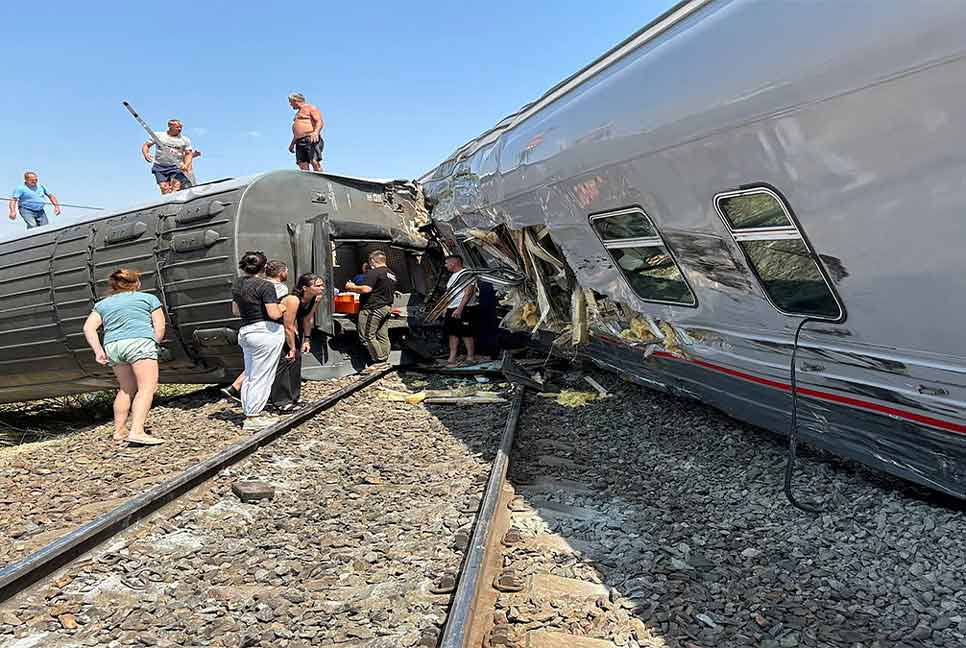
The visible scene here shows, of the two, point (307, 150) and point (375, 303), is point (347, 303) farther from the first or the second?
point (307, 150)

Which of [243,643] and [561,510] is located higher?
[243,643]

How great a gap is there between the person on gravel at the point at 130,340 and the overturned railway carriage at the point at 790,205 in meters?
3.58

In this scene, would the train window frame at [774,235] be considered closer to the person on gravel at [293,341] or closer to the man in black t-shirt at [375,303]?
the person on gravel at [293,341]

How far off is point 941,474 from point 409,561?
2.71 metres

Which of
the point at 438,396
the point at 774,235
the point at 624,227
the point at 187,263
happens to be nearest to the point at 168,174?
the point at 187,263

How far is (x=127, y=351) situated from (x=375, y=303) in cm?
388

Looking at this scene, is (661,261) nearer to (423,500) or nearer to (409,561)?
(423,500)

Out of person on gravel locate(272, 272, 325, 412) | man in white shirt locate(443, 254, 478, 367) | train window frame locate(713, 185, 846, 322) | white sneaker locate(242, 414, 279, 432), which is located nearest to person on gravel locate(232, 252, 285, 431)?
white sneaker locate(242, 414, 279, 432)

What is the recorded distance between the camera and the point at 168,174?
413 inches

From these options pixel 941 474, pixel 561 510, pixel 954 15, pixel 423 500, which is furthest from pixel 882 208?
pixel 423 500

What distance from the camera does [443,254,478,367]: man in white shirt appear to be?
29.3 feet

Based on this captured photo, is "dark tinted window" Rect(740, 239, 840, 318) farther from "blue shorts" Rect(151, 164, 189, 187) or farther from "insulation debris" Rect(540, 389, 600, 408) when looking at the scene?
"blue shorts" Rect(151, 164, 189, 187)

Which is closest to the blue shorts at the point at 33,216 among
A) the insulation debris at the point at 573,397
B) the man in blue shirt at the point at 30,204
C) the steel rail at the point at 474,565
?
the man in blue shirt at the point at 30,204

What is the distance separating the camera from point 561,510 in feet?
13.0
